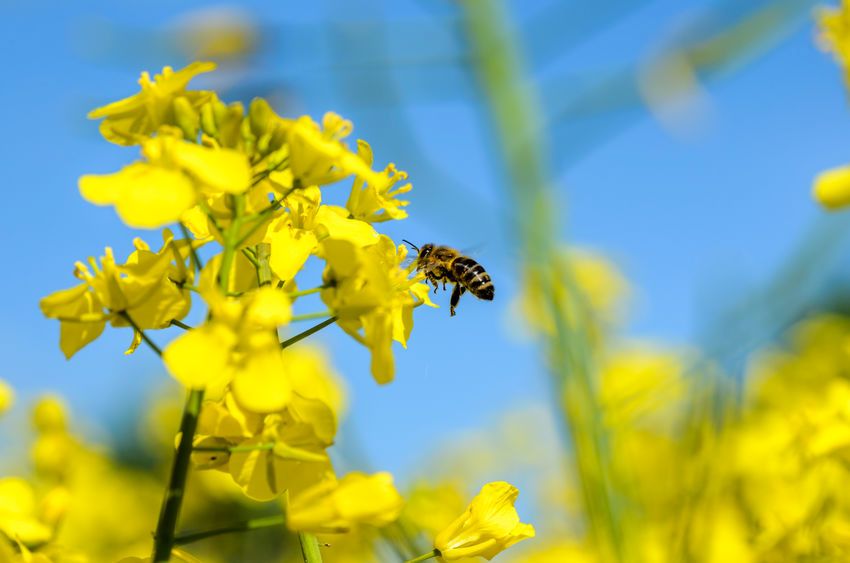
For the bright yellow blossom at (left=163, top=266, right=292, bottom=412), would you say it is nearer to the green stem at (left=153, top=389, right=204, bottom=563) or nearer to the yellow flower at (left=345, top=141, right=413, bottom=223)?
the green stem at (left=153, top=389, right=204, bottom=563)

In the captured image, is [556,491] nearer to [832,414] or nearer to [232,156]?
[832,414]

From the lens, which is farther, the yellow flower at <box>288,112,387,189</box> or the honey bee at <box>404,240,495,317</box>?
the honey bee at <box>404,240,495,317</box>

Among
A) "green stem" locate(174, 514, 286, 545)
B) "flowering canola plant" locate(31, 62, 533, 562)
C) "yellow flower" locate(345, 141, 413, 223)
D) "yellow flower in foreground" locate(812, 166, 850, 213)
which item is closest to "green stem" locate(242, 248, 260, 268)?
"flowering canola plant" locate(31, 62, 533, 562)

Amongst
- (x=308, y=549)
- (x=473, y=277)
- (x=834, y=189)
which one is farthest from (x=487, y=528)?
(x=473, y=277)

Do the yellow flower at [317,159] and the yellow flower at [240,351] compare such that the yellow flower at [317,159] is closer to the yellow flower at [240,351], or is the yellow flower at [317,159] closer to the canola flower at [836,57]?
the yellow flower at [240,351]

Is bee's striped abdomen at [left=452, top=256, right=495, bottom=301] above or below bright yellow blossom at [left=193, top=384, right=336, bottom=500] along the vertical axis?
above

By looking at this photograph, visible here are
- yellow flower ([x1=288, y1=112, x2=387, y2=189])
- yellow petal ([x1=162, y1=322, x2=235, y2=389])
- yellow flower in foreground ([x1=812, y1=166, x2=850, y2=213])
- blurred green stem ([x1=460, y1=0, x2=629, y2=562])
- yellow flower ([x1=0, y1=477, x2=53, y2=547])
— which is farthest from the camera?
blurred green stem ([x1=460, y1=0, x2=629, y2=562])
